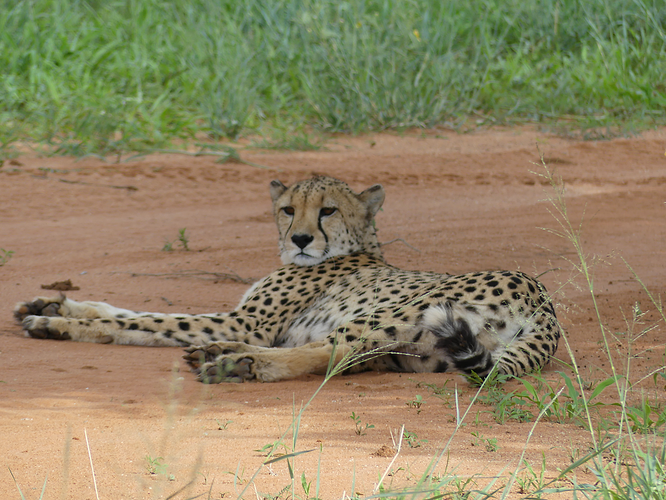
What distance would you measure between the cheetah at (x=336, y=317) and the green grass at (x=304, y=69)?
12.9 ft

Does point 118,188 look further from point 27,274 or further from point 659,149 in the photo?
point 659,149

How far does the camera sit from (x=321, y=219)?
398cm

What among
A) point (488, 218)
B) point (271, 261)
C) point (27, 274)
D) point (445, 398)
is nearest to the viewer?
point (445, 398)

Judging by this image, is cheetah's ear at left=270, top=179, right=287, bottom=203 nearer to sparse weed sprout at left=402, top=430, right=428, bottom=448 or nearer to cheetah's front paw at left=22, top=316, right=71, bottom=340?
cheetah's front paw at left=22, top=316, right=71, bottom=340

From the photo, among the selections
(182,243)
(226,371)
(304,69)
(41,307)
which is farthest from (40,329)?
(304,69)

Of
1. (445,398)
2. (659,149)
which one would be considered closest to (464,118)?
(659,149)

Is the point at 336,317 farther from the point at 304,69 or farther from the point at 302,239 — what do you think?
the point at 304,69

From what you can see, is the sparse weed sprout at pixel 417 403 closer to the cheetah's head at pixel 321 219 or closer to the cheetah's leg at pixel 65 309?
the cheetah's head at pixel 321 219

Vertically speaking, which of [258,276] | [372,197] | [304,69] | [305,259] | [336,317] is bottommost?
[258,276]

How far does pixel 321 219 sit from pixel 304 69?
18.5 feet

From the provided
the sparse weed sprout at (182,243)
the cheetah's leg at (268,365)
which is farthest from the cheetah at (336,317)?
the sparse weed sprout at (182,243)

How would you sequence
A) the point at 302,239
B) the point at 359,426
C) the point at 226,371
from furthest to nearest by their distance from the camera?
the point at 302,239, the point at 226,371, the point at 359,426

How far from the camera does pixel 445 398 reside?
2631mm

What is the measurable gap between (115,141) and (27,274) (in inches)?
125
